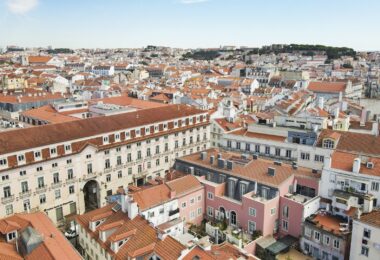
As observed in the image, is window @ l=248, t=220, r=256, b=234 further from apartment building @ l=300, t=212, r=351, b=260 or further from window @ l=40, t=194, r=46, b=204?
window @ l=40, t=194, r=46, b=204

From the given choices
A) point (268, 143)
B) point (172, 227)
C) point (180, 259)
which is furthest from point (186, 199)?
point (268, 143)

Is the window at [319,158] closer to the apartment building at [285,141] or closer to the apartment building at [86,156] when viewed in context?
the apartment building at [285,141]

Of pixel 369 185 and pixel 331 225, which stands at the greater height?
pixel 369 185

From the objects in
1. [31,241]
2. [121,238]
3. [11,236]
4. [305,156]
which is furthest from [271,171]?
[11,236]

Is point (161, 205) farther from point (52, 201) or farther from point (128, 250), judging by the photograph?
point (52, 201)

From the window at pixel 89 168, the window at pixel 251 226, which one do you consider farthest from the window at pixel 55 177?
the window at pixel 251 226

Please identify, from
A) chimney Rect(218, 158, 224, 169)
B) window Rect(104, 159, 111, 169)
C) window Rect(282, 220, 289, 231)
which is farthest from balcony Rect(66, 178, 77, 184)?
window Rect(282, 220, 289, 231)

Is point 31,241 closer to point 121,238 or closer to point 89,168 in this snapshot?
point 121,238
